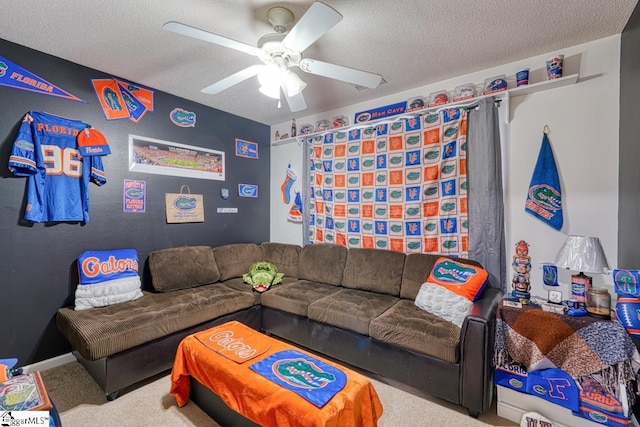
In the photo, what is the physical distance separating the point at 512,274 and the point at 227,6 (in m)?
2.94

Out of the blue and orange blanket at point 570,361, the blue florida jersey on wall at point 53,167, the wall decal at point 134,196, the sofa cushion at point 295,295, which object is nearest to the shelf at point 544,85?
the blue and orange blanket at point 570,361

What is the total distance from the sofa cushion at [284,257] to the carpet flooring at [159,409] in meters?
1.65

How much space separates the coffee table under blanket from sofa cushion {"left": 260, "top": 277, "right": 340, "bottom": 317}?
2.64 feet

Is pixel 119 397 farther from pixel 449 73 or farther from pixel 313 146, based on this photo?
pixel 449 73

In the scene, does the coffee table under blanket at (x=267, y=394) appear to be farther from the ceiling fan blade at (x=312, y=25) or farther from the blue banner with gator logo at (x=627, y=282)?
the ceiling fan blade at (x=312, y=25)

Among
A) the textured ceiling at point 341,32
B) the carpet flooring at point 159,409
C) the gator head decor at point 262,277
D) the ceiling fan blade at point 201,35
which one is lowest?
the carpet flooring at point 159,409

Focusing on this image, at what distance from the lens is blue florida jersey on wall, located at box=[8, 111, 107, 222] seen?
220 centimetres

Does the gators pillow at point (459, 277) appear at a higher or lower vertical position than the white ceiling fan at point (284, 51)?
lower

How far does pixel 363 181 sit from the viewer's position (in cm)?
326

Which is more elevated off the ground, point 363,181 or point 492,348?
point 363,181

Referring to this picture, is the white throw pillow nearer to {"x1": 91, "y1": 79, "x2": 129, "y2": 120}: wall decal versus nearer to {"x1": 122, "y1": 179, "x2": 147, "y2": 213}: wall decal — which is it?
{"x1": 122, "y1": 179, "x2": 147, "y2": 213}: wall decal

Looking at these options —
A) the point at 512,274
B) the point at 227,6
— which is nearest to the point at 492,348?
the point at 512,274

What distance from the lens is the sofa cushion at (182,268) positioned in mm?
2809

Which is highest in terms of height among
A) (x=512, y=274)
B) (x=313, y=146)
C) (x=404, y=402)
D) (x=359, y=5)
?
(x=359, y=5)
